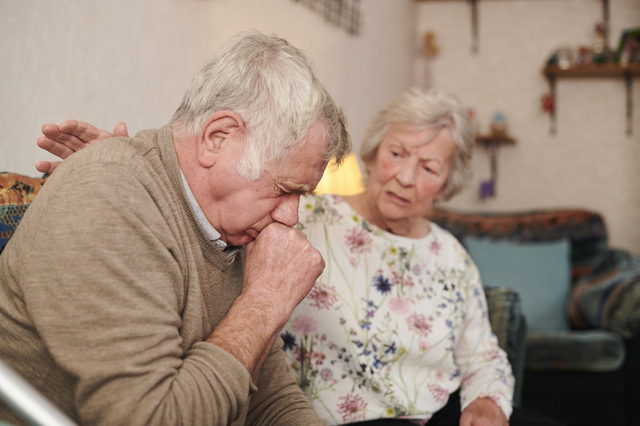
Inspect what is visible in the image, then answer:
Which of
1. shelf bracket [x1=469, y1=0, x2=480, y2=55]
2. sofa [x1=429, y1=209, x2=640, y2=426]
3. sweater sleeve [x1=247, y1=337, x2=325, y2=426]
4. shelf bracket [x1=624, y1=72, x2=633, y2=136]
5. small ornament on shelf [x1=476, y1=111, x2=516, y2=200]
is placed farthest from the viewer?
shelf bracket [x1=469, y1=0, x2=480, y2=55]

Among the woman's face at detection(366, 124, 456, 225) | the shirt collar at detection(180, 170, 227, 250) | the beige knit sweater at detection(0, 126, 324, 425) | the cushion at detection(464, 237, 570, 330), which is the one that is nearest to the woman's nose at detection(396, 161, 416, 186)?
the woman's face at detection(366, 124, 456, 225)

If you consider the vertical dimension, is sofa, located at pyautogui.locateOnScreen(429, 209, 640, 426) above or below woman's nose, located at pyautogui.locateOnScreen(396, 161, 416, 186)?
below

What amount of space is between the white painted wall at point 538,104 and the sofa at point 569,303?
81cm

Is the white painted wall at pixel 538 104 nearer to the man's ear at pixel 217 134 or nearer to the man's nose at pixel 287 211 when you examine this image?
the man's nose at pixel 287 211

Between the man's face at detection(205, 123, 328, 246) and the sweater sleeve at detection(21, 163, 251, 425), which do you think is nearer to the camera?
the sweater sleeve at detection(21, 163, 251, 425)

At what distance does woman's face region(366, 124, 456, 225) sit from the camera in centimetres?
154

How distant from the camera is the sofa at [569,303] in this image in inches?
97.0

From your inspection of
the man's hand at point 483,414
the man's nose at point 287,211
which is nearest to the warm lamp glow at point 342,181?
the man's hand at point 483,414

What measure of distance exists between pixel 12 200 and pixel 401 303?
953 mm

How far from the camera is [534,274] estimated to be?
3.05 meters

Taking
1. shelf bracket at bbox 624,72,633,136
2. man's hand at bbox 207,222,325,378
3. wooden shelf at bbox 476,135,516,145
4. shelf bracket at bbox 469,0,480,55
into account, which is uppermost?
shelf bracket at bbox 469,0,480,55

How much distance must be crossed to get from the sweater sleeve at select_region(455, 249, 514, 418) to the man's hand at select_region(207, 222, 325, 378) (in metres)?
0.76

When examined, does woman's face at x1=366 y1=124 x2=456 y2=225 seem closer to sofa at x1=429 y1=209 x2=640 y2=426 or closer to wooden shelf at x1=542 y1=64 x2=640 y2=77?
sofa at x1=429 y1=209 x2=640 y2=426

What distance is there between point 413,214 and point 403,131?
10.5 inches
